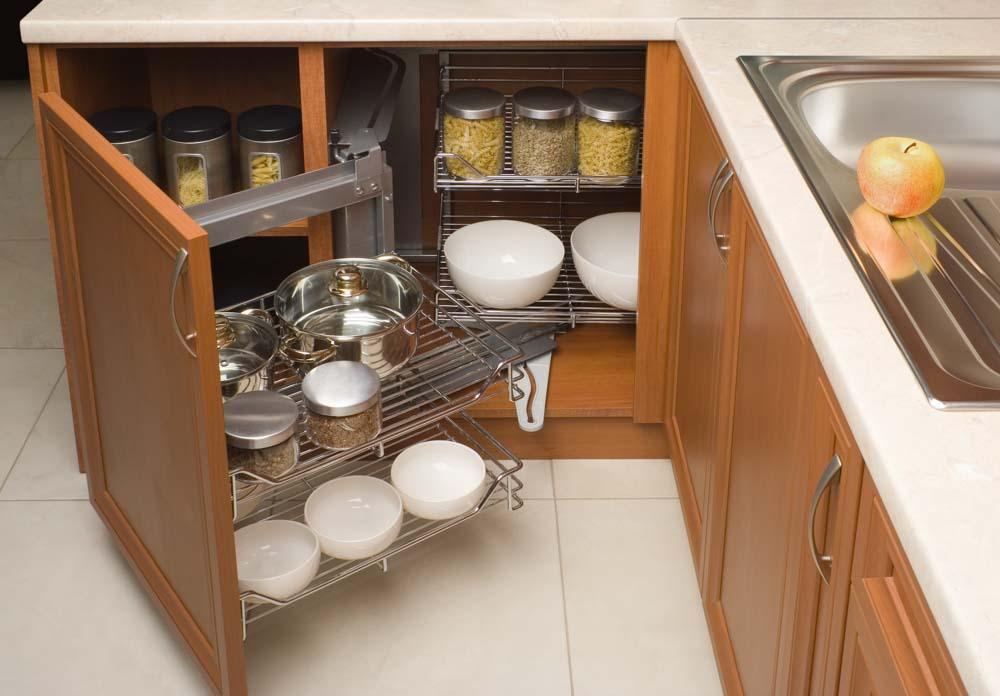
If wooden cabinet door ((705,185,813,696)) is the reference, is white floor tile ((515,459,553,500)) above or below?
below

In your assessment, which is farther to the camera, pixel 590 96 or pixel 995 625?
pixel 590 96

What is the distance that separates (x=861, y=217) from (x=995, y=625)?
66 centimetres

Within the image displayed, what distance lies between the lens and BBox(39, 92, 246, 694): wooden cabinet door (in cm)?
144

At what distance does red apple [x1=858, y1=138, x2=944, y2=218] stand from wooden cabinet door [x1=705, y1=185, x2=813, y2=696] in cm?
14

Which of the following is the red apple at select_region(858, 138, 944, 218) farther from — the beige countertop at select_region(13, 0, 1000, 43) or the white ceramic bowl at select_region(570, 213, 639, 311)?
the white ceramic bowl at select_region(570, 213, 639, 311)

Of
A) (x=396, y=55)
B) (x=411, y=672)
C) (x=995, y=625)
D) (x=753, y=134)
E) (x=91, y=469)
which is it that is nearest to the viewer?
(x=995, y=625)

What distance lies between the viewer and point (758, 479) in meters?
1.51

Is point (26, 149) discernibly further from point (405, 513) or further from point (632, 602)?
point (632, 602)

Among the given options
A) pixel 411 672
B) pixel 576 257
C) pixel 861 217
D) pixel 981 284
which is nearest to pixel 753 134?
pixel 861 217

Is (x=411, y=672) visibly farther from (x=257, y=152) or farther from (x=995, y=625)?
(x=995, y=625)

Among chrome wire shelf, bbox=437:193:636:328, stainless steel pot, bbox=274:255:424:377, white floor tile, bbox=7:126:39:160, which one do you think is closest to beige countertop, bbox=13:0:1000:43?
stainless steel pot, bbox=274:255:424:377

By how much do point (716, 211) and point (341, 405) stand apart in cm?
61

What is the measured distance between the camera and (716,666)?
1947 millimetres

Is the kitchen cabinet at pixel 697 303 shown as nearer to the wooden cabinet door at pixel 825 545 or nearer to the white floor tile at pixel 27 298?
the wooden cabinet door at pixel 825 545
